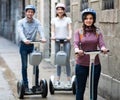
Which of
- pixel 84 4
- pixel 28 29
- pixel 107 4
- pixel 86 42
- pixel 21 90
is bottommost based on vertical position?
pixel 21 90

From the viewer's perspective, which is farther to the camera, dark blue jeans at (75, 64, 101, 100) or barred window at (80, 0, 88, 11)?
barred window at (80, 0, 88, 11)

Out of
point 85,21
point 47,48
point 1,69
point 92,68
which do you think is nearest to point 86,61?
point 92,68

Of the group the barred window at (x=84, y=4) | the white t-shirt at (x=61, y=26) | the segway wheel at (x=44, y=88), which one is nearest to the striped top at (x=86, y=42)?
the segway wheel at (x=44, y=88)

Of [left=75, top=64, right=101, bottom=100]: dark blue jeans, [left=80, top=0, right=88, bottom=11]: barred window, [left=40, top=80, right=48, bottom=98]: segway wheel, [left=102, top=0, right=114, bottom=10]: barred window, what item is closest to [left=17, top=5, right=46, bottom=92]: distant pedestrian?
[left=40, top=80, right=48, bottom=98]: segway wheel

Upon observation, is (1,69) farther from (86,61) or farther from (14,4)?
(14,4)

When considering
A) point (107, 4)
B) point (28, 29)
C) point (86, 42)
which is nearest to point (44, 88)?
point (28, 29)

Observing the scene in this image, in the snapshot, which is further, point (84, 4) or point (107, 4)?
point (84, 4)

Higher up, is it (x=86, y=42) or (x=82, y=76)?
(x=86, y=42)

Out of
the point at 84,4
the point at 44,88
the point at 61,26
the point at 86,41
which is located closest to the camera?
the point at 86,41

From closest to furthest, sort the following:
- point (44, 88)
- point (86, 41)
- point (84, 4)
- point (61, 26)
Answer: point (86, 41) → point (44, 88) → point (61, 26) → point (84, 4)

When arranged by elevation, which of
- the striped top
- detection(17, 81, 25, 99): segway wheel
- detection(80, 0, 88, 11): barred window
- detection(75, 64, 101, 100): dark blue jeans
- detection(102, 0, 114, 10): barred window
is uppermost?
detection(80, 0, 88, 11): barred window

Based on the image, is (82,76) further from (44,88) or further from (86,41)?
(44,88)

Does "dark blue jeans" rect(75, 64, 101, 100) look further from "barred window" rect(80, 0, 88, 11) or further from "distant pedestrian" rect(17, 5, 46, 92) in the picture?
"barred window" rect(80, 0, 88, 11)

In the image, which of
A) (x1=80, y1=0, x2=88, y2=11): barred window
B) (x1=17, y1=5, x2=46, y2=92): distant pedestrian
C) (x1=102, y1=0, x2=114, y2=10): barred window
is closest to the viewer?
(x1=102, y1=0, x2=114, y2=10): barred window
